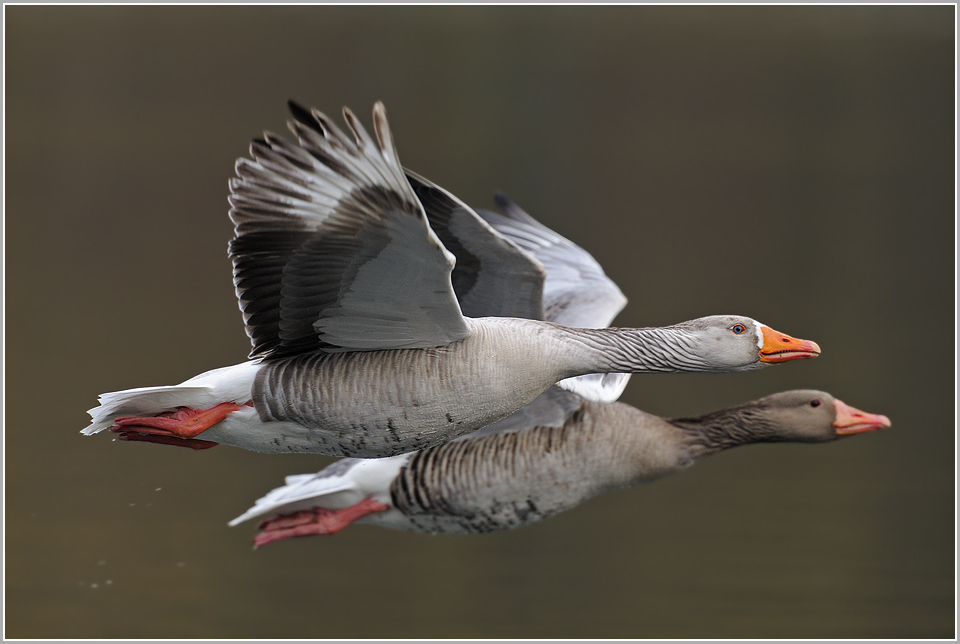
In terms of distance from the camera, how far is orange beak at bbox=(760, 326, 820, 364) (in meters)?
3.96

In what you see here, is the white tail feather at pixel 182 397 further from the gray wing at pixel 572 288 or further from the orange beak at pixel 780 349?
the orange beak at pixel 780 349

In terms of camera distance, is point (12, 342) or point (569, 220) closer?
point (12, 342)

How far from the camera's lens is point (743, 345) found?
157 inches

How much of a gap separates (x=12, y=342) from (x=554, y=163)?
11794 mm

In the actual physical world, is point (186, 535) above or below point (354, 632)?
above

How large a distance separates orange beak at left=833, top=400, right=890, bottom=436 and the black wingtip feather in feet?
11.2

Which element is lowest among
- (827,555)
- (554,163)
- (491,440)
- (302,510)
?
(827,555)

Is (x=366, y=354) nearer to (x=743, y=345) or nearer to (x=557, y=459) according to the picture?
(x=743, y=345)

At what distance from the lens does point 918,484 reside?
9383 mm

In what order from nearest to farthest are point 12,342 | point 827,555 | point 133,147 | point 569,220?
point 827,555 → point 12,342 → point 569,220 → point 133,147

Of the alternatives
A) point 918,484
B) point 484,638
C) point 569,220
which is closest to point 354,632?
point 484,638

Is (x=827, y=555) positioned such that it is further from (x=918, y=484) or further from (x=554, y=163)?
(x=554, y=163)

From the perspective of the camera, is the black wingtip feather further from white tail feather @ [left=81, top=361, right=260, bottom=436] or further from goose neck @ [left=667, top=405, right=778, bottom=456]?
goose neck @ [left=667, top=405, right=778, bottom=456]

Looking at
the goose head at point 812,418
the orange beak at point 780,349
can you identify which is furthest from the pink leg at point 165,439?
the goose head at point 812,418
